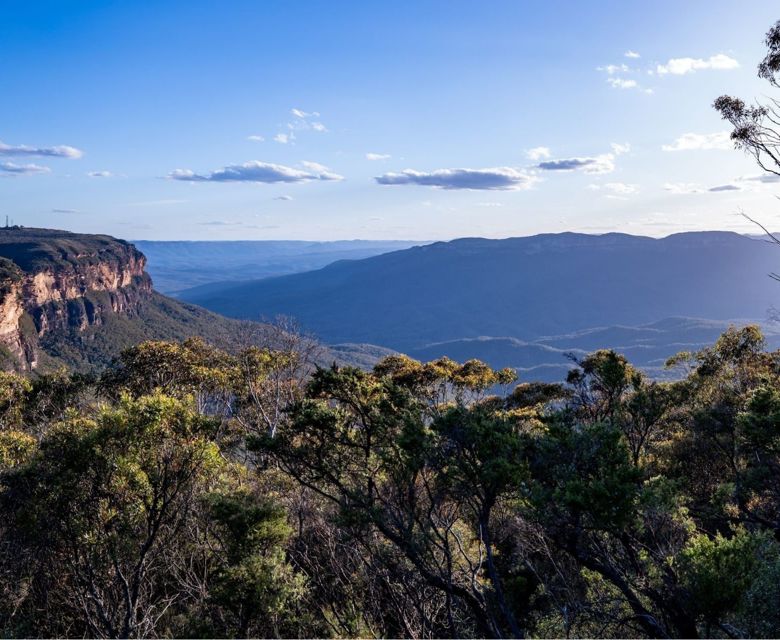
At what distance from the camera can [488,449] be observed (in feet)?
40.3

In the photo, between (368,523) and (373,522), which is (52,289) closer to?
(368,523)

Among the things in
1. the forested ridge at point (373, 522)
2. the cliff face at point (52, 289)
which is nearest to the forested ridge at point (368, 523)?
the forested ridge at point (373, 522)

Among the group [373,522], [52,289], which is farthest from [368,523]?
[52,289]

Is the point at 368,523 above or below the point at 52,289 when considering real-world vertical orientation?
below

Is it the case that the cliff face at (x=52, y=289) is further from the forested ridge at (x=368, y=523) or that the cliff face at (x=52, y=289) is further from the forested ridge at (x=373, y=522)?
the forested ridge at (x=368, y=523)

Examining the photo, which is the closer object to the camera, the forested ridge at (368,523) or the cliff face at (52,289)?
the forested ridge at (368,523)

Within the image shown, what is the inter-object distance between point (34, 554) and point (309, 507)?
8601 millimetres

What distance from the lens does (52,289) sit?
6220 inches

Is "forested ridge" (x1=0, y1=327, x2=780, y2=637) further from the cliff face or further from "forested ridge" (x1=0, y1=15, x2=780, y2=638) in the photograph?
the cliff face

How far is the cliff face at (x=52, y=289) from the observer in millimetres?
119625

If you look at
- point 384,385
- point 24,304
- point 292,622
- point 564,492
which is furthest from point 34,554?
point 24,304

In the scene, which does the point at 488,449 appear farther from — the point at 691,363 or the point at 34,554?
the point at 691,363

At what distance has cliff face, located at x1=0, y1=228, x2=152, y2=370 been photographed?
4710 inches

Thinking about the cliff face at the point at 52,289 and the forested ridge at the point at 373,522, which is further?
the cliff face at the point at 52,289
